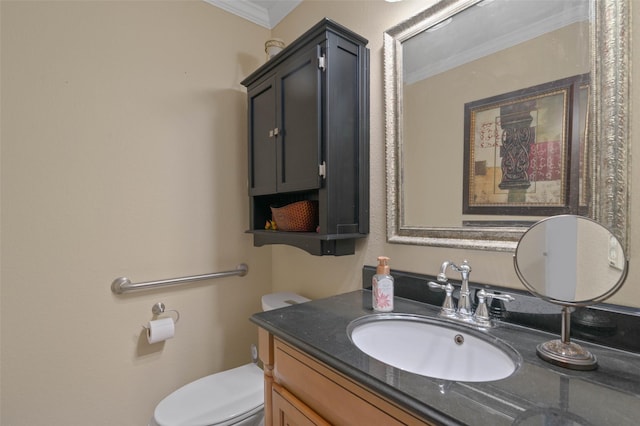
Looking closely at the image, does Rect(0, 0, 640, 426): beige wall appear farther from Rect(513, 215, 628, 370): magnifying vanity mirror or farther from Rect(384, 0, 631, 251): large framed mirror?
Rect(513, 215, 628, 370): magnifying vanity mirror

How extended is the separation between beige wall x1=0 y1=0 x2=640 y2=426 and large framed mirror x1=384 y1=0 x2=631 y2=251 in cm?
9

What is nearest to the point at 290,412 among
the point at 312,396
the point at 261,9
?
the point at 312,396

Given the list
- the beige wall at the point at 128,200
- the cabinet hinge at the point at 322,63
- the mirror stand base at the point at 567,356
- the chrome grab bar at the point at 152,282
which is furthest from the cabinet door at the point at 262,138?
the mirror stand base at the point at 567,356

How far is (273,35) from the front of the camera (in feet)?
6.21

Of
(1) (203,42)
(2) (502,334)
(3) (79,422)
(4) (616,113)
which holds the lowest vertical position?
(3) (79,422)

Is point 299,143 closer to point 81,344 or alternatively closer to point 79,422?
point 81,344

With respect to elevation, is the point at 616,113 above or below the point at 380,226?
above

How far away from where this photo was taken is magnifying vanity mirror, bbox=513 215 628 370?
0.60 metres

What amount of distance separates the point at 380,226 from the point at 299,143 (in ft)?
1.62

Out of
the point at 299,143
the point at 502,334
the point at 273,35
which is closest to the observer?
the point at 502,334

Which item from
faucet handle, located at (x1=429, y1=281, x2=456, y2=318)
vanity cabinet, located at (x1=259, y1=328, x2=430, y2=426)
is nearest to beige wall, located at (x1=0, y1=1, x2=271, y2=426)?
vanity cabinet, located at (x1=259, y1=328, x2=430, y2=426)

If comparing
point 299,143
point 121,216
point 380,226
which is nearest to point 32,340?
point 121,216

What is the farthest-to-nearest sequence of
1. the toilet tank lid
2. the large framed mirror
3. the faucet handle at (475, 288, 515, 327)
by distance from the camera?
the toilet tank lid
the faucet handle at (475, 288, 515, 327)
the large framed mirror

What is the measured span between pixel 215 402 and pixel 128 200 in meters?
1.00
